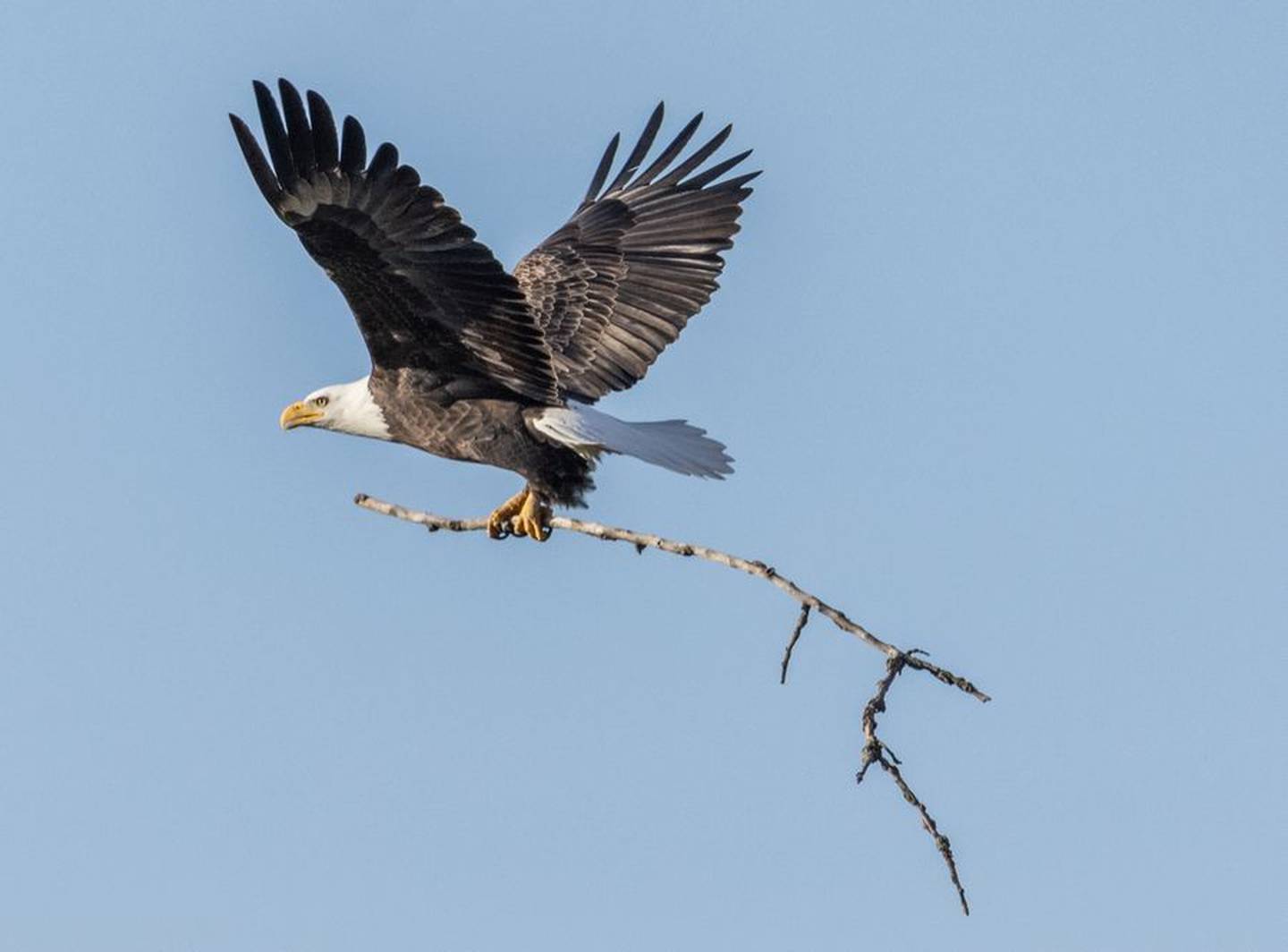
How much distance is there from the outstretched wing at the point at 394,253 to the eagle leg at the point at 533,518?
1.43ft

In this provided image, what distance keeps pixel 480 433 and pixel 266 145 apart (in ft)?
4.80

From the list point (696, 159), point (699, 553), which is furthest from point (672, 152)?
point (699, 553)

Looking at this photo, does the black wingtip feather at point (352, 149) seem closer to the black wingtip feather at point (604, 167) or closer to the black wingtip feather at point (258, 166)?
the black wingtip feather at point (258, 166)

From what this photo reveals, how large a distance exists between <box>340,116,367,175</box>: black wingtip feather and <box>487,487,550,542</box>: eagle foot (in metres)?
1.69

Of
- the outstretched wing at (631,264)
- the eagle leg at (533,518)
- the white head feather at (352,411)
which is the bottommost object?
the eagle leg at (533,518)

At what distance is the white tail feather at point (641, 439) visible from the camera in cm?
677

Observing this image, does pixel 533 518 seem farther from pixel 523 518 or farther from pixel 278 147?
pixel 278 147

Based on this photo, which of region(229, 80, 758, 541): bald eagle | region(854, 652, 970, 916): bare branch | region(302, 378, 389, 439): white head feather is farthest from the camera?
region(302, 378, 389, 439): white head feather

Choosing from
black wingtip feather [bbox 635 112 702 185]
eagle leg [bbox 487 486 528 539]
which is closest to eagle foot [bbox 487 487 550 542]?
eagle leg [bbox 487 486 528 539]

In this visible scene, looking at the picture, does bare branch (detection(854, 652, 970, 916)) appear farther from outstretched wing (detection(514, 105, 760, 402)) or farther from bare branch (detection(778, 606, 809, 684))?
outstretched wing (detection(514, 105, 760, 402))

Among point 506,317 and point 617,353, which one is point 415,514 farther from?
point 617,353

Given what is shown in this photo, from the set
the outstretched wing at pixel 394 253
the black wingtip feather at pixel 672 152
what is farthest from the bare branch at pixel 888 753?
the black wingtip feather at pixel 672 152

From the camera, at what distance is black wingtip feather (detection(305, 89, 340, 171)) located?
644cm

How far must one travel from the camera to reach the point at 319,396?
7918 mm
